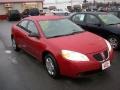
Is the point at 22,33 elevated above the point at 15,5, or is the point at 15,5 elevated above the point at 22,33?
the point at 15,5

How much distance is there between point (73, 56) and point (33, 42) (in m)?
1.80

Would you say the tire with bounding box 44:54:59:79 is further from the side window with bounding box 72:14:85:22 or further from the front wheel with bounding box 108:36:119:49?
the side window with bounding box 72:14:85:22

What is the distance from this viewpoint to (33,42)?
6816 mm

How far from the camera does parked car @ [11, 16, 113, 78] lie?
535 cm

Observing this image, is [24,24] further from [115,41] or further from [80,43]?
[115,41]

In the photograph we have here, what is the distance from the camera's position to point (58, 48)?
5656mm

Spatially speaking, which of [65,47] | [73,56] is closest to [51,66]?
[65,47]

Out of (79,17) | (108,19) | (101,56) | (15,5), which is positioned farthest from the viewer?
(15,5)

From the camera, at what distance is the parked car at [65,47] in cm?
535

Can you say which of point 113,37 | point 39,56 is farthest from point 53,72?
point 113,37

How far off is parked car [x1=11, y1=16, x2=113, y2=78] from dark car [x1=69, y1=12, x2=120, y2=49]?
7.17 ft

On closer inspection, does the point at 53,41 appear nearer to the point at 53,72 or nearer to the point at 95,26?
the point at 53,72

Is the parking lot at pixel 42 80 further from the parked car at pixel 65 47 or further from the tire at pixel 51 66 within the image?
the parked car at pixel 65 47

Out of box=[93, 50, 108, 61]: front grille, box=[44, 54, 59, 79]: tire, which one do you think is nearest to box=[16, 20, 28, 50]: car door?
box=[44, 54, 59, 79]: tire
